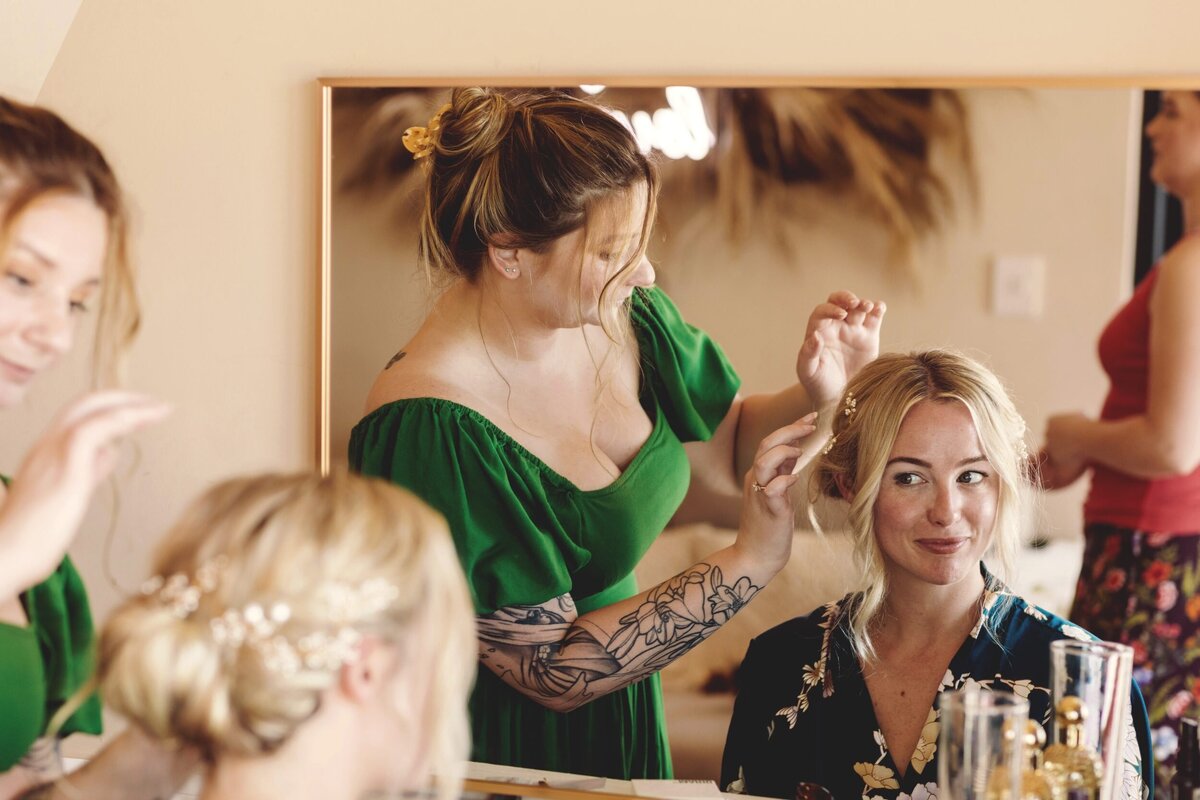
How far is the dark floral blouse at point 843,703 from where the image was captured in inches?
59.1

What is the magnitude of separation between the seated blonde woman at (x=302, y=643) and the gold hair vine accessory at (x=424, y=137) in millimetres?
720

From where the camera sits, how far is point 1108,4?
1575mm

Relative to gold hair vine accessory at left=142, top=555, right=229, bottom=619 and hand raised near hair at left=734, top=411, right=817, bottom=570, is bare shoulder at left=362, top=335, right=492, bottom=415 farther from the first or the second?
gold hair vine accessory at left=142, top=555, right=229, bottom=619

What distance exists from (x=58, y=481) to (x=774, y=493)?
0.84 m

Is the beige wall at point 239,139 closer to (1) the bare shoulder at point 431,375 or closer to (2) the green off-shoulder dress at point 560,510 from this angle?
(2) the green off-shoulder dress at point 560,510

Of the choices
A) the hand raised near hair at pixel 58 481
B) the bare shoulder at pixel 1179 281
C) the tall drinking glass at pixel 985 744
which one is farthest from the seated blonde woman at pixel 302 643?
the bare shoulder at pixel 1179 281

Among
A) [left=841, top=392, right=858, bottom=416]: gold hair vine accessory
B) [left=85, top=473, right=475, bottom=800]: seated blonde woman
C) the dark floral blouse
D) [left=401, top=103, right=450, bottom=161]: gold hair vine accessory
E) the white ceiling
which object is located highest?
the white ceiling

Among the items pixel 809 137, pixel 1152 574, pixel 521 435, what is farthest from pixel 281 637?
pixel 1152 574

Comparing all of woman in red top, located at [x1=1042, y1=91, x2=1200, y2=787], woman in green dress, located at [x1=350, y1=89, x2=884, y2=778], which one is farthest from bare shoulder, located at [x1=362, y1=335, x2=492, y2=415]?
woman in red top, located at [x1=1042, y1=91, x2=1200, y2=787]

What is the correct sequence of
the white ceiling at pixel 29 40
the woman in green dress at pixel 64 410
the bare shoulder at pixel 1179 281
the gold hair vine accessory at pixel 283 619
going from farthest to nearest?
the white ceiling at pixel 29 40 < the bare shoulder at pixel 1179 281 < the woman in green dress at pixel 64 410 < the gold hair vine accessory at pixel 283 619

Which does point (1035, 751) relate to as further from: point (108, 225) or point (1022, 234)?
point (108, 225)

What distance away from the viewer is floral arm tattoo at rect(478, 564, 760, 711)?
1.62 meters

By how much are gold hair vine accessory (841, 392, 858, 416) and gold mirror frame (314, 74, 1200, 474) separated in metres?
0.41

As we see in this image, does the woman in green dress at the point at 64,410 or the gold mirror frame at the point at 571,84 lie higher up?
the gold mirror frame at the point at 571,84
